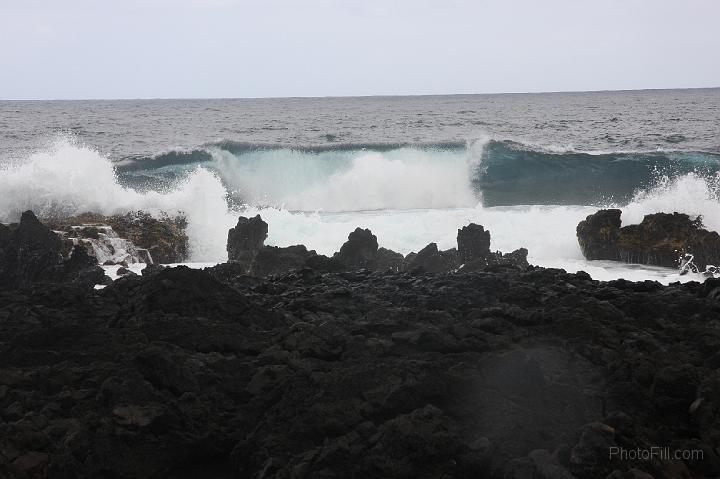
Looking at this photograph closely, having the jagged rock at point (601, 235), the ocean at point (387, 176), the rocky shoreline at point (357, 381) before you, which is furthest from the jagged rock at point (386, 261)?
the jagged rock at point (601, 235)

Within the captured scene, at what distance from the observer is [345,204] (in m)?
25.8

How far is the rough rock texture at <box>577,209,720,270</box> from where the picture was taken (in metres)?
12.6

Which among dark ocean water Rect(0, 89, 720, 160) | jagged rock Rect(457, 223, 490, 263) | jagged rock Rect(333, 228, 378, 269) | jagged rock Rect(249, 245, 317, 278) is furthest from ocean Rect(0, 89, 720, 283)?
jagged rock Rect(249, 245, 317, 278)

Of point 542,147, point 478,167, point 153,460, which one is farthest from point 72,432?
point 542,147

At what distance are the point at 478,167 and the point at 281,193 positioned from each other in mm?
8111

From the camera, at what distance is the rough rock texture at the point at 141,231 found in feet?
47.3

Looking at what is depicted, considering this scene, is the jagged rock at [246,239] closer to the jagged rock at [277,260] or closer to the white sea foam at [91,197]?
the jagged rock at [277,260]

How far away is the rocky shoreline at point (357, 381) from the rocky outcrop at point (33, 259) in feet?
10.3

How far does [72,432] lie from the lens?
13.7ft

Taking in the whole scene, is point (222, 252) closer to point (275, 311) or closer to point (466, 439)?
point (275, 311)

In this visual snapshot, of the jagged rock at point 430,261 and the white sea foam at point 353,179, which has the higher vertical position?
the jagged rock at point 430,261

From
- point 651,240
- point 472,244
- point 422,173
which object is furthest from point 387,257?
point 422,173

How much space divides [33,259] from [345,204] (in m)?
16.7

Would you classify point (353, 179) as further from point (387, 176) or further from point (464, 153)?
point (464, 153)
